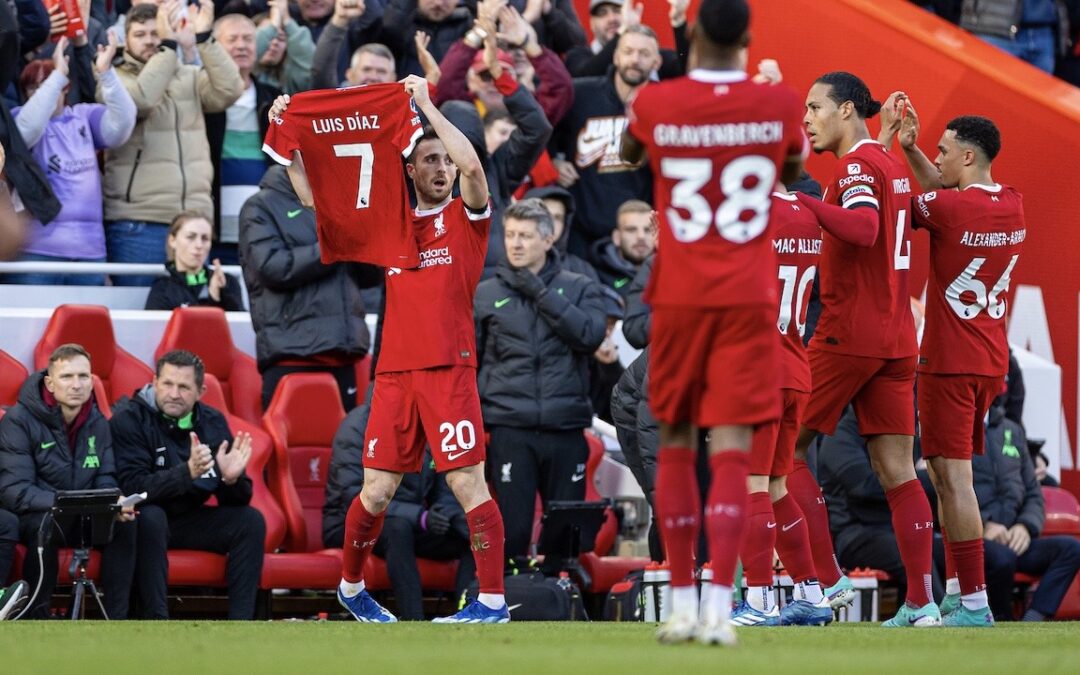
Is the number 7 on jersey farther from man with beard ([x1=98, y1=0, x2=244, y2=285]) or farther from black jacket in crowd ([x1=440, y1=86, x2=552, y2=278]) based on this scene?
man with beard ([x1=98, y1=0, x2=244, y2=285])

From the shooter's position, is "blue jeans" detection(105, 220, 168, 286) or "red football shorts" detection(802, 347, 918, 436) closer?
"red football shorts" detection(802, 347, 918, 436)

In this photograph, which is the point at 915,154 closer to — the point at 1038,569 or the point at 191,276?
the point at 1038,569

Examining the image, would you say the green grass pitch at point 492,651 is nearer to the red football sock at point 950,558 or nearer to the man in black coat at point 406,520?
the red football sock at point 950,558

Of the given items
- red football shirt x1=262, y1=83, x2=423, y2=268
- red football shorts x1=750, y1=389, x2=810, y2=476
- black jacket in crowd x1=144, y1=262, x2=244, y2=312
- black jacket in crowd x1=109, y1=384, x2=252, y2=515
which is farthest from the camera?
black jacket in crowd x1=144, y1=262, x2=244, y2=312

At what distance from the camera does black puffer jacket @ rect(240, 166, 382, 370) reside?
1127 cm

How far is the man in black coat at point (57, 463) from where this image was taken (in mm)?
9797

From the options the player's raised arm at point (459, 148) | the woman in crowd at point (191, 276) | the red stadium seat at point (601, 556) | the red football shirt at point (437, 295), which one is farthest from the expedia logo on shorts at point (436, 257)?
the woman in crowd at point (191, 276)

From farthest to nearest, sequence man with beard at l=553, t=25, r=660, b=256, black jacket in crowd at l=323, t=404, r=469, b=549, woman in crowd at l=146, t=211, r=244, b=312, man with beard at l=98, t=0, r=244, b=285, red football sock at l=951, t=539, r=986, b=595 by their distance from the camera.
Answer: man with beard at l=553, t=25, r=660, b=256 → man with beard at l=98, t=0, r=244, b=285 → woman in crowd at l=146, t=211, r=244, b=312 → black jacket in crowd at l=323, t=404, r=469, b=549 → red football sock at l=951, t=539, r=986, b=595

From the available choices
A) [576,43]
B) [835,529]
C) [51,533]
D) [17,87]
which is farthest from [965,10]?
[51,533]

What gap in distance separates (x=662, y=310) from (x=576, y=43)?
9.14 meters

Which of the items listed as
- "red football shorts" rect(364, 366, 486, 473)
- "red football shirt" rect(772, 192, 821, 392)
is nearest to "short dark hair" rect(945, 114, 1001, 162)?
"red football shirt" rect(772, 192, 821, 392)

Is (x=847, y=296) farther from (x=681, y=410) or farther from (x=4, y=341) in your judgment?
(x=4, y=341)

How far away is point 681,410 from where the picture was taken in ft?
20.2

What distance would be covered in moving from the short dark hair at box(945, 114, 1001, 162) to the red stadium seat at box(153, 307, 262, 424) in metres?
5.13
